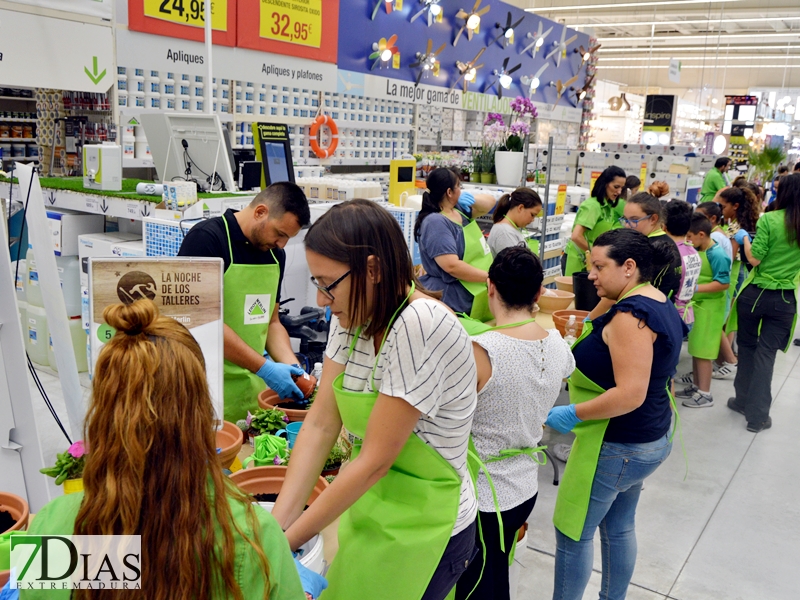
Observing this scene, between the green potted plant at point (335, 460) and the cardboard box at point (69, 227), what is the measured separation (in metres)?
3.58

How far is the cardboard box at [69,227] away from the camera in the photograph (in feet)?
15.9

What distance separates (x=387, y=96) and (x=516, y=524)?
7673mm

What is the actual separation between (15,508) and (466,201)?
134 inches

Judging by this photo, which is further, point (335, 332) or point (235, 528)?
point (335, 332)

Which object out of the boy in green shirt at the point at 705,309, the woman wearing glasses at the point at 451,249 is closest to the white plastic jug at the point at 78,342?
the woman wearing glasses at the point at 451,249

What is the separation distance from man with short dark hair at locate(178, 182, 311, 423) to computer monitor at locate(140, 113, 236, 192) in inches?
75.6

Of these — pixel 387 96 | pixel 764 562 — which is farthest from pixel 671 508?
pixel 387 96

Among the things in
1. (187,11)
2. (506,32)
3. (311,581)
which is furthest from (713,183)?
(311,581)

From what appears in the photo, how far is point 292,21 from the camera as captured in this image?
7.52 metres

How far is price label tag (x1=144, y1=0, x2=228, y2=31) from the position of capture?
6152 mm

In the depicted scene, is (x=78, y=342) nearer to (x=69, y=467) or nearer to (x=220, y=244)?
(x=220, y=244)

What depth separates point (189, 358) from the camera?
1072 mm

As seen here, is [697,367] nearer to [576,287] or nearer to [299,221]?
[576,287]

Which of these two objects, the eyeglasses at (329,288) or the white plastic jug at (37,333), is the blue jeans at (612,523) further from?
the white plastic jug at (37,333)
